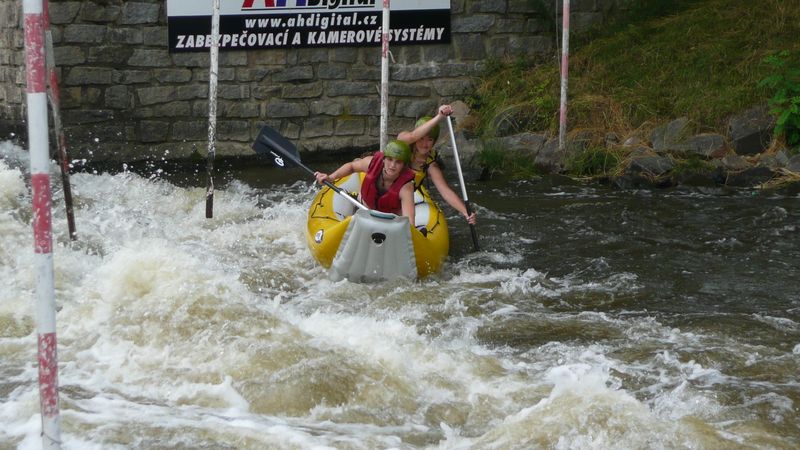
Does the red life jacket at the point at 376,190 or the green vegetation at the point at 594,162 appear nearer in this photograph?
the red life jacket at the point at 376,190

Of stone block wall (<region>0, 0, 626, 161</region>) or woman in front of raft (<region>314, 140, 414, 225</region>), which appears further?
stone block wall (<region>0, 0, 626, 161</region>)

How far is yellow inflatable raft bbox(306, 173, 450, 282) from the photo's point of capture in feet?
22.4

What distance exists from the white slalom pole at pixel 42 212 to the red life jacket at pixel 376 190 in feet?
13.5

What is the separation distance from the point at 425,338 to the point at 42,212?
111 inches

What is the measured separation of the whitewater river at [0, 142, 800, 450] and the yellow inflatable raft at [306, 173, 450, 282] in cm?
12

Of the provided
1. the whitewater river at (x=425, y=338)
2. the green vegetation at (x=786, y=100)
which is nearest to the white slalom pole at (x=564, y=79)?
the green vegetation at (x=786, y=100)

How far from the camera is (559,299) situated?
22.0ft

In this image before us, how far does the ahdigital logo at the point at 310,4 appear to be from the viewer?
11148 mm

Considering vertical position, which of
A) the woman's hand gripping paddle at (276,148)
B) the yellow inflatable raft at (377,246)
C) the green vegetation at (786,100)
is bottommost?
the yellow inflatable raft at (377,246)

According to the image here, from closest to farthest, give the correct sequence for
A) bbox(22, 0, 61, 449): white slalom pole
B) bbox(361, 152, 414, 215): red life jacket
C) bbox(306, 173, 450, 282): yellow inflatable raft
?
bbox(22, 0, 61, 449): white slalom pole → bbox(306, 173, 450, 282): yellow inflatable raft → bbox(361, 152, 414, 215): red life jacket

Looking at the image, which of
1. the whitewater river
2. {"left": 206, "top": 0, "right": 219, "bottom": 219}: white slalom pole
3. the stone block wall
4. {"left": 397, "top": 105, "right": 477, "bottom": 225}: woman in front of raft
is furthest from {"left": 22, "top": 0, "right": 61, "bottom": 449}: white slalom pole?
the stone block wall

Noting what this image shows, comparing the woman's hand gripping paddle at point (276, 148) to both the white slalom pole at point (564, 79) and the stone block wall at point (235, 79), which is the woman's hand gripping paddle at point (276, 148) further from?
the white slalom pole at point (564, 79)

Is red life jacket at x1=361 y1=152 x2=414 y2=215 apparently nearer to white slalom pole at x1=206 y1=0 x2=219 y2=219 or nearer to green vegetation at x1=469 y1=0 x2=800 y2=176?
white slalom pole at x1=206 y1=0 x2=219 y2=219

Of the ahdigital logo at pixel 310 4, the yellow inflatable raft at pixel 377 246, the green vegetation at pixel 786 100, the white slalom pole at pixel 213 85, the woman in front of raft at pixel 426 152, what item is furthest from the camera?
the ahdigital logo at pixel 310 4
